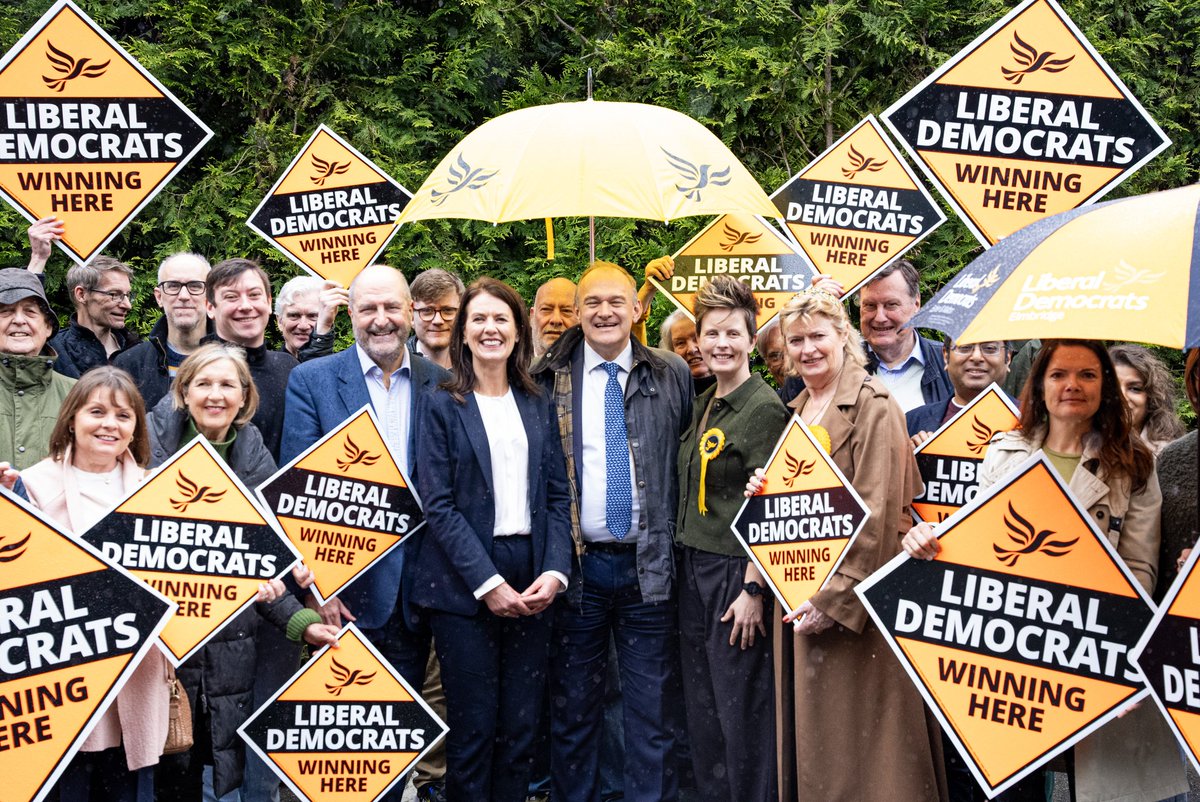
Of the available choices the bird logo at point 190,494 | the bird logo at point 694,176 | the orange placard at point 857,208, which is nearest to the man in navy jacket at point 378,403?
the bird logo at point 190,494

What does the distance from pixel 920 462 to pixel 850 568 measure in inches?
29.2

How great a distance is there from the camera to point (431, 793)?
6.51 meters

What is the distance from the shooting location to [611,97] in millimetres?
9156

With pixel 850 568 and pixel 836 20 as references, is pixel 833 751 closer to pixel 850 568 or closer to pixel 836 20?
pixel 850 568

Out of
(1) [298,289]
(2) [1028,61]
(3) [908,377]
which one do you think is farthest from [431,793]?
(2) [1028,61]

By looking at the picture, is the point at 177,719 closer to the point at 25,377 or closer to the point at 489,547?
the point at 489,547

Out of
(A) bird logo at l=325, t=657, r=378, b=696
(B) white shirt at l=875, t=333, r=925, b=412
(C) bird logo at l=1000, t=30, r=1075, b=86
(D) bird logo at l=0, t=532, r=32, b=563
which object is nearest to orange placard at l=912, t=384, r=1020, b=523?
(B) white shirt at l=875, t=333, r=925, b=412

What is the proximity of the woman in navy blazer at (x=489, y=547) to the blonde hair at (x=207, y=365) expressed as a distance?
2.32 ft

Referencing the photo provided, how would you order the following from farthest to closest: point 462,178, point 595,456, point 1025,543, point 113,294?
point 113,294, point 595,456, point 462,178, point 1025,543

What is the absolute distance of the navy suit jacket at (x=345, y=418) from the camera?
5523 millimetres

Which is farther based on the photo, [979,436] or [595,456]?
[595,456]

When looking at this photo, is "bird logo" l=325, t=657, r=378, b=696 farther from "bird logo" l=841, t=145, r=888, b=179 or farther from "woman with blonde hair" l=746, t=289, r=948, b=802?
"bird logo" l=841, t=145, r=888, b=179

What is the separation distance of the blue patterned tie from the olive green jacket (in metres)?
2.31

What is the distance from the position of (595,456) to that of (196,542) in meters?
1.68
